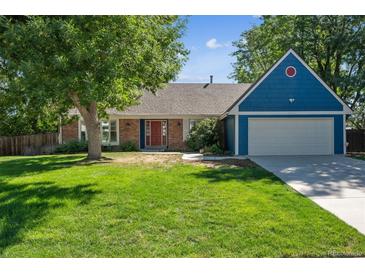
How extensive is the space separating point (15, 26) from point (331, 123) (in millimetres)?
14630

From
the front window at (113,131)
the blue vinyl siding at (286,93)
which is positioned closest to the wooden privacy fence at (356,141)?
the blue vinyl siding at (286,93)

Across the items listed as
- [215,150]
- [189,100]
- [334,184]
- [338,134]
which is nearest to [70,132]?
[189,100]

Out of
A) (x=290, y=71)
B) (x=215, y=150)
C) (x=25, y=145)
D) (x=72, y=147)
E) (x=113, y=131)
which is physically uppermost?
(x=290, y=71)

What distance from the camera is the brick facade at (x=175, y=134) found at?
21312 millimetres

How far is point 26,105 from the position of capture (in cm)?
1424

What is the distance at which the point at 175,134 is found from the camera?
70.2 ft

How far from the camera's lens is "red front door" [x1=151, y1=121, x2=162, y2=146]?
2164 centimetres

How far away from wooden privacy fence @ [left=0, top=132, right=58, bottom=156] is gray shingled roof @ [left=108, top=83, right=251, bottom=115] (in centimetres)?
462

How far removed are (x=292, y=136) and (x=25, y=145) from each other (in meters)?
15.7

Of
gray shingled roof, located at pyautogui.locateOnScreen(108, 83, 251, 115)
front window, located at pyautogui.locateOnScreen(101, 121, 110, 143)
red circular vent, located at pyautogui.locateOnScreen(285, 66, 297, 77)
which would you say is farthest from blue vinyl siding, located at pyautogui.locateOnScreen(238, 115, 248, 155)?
front window, located at pyautogui.locateOnScreen(101, 121, 110, 143)

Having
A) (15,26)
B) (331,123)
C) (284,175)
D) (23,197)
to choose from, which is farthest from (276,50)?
(23,197)

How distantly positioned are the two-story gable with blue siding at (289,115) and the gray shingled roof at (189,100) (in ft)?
18.2

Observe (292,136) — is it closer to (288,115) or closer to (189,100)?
(288,115)
